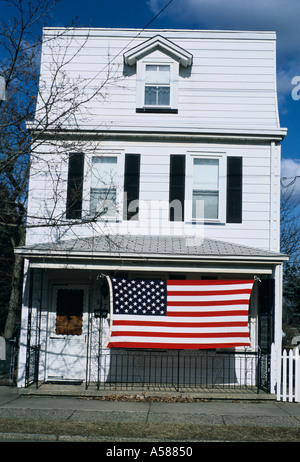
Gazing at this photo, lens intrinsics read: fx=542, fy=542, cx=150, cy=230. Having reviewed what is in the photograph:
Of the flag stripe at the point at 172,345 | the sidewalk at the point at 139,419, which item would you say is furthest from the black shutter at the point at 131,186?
the sidewalk at the point at 139,419

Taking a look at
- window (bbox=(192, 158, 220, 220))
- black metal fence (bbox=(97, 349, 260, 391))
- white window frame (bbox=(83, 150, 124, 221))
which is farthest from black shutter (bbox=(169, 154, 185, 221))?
black metal fence (bbox=(97, 349, 260, 391))

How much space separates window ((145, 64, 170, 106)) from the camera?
15.3m

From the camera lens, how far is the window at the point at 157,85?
15.3 m

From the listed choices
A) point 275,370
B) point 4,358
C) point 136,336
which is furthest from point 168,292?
point 4,358

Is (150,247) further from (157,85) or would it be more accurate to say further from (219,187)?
(157,85)

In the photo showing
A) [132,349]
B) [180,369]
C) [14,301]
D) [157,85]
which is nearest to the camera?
[132,349]

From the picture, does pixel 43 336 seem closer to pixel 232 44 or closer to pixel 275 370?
pixel 275 370

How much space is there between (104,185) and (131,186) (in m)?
0.73

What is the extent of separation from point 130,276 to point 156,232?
1347mm

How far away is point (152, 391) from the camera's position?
40.7ft

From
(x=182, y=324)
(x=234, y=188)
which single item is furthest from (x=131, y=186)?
(x=182, y=324)

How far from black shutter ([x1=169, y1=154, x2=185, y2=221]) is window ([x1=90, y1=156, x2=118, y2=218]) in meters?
1.51

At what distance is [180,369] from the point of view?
45.2 feet

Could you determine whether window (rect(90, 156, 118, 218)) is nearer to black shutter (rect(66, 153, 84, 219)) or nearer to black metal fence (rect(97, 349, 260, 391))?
black shutter (rect(66, 153, 84, 219))
